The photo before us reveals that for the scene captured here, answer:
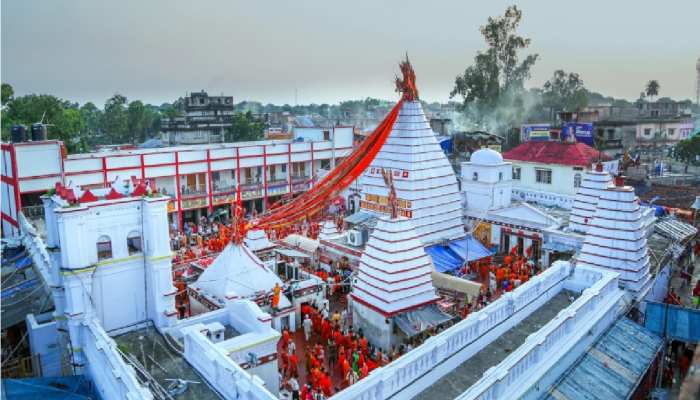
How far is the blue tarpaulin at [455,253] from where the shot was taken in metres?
22.9

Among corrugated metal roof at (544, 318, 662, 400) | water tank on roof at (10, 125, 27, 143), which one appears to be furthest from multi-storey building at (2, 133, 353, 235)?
corrugated metal roof at (544, 318, 662, 400)

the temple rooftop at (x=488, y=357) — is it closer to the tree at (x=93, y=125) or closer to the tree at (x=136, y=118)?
the tree at (x=136, y=118)

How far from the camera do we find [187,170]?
3488 cm

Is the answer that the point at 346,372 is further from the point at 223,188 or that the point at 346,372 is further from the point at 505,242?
Answer: the point at 223,188

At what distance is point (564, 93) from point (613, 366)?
58.0m

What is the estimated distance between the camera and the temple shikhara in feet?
37.0

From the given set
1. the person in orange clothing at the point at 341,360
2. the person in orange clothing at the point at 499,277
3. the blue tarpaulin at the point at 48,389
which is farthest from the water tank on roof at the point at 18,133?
the person in orange clothing at the point at 499,277

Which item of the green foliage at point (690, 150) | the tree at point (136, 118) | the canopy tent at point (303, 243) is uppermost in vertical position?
the tree at point (136, 118)

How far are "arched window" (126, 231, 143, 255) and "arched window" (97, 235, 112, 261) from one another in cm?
45

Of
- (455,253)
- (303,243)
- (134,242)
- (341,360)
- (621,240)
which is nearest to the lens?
(134,242)

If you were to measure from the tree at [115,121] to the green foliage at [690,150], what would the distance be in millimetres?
58499

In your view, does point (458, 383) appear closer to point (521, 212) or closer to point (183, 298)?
point (183, 298)

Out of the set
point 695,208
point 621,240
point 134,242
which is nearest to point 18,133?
point 134,242

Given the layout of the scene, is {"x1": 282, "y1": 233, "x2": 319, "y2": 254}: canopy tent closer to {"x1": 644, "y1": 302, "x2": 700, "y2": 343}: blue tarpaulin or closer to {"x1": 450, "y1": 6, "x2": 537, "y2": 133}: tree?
{"x1": 644, "y1": 302, "x2": 700, "y2": 343}: blue tarpaulin
